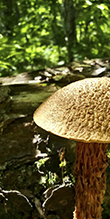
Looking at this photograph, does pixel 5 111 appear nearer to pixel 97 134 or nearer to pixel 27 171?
pixel 27 171

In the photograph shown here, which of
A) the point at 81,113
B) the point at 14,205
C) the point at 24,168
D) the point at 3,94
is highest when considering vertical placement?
the point at 81,113

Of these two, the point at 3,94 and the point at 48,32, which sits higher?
the point at 48,32

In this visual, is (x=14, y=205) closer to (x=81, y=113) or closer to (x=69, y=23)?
(x=81, y=113)

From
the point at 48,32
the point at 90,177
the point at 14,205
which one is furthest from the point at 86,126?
the point at 48,32

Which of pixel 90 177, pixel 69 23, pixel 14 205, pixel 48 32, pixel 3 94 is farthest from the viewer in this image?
pixel 48 32

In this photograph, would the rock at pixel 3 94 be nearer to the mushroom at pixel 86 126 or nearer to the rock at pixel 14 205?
the mushroom at pixel 86 126

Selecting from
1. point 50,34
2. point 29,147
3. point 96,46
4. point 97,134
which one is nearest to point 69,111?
point 97,134

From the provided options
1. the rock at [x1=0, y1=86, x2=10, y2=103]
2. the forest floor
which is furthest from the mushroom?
the rock at [x1=0, y1=86, x2=10, y2=103]
